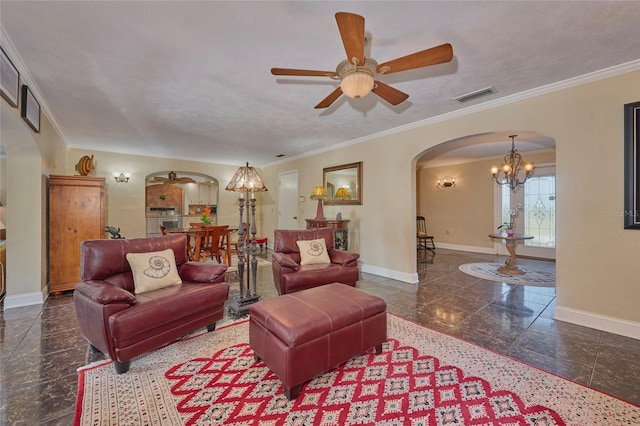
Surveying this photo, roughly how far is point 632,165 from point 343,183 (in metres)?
3.97

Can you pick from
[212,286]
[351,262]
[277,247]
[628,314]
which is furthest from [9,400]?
[628,314]

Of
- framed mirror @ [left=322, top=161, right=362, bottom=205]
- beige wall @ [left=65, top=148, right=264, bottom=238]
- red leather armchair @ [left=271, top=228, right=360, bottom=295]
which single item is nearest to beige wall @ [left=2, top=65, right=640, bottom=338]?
framed mirror @ [left=322, top=161, right=362, bottom=205]

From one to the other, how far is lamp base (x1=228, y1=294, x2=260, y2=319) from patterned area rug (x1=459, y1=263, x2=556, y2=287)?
155 inches

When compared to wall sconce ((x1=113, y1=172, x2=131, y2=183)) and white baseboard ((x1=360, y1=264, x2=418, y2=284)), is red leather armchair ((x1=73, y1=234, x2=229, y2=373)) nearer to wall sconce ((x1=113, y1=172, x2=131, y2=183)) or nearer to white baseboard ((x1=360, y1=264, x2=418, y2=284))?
white baseboard ((x1=360, y1=264, x2=418, y2=284))

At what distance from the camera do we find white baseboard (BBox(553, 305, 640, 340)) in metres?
2.53

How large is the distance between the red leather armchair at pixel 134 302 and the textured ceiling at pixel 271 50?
1707mm

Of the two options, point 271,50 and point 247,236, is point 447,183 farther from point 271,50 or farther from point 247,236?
point 271,50

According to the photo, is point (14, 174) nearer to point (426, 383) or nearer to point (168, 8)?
point (168, 8)

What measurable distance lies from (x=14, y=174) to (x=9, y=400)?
289 cm

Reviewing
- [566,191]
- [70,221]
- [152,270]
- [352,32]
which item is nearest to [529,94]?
[566,191]

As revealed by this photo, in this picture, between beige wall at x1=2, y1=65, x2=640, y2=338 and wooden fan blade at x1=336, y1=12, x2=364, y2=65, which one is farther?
beige wall at x1=2, y1=65, x2=640, y2=338

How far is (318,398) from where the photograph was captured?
1.70 metres

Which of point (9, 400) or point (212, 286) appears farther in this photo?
point (212, 286)

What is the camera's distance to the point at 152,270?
8.18ft
